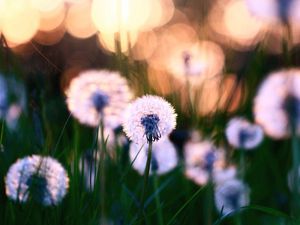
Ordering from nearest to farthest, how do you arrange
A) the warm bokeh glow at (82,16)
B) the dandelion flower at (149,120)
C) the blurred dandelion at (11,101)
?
the dandelion flower at (149,120)
the blurred dandelion at (11,101)
the warm bokeh glow at (82,16)

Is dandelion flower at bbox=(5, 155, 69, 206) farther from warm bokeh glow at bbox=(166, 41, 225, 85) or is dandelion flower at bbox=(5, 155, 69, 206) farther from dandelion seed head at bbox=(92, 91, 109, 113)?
warm bokeh glow at bbox=(166, 41, 225, 85)

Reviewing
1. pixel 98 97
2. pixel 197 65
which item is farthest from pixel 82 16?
pixel 98 97

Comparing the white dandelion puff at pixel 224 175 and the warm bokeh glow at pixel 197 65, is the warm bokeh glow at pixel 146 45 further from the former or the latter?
the white dandelion puff at pixel 224 175

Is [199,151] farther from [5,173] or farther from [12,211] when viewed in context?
[12,211]

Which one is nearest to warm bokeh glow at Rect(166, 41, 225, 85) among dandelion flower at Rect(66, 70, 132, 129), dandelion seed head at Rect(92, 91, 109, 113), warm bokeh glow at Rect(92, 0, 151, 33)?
warm bokeh glow at Rect(92, 0, 151, 33)

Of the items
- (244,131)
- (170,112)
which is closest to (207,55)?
(244,131)

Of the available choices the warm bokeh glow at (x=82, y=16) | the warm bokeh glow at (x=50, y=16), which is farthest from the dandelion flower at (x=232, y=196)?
the warm bokeh glow at (x=50, y=16)
